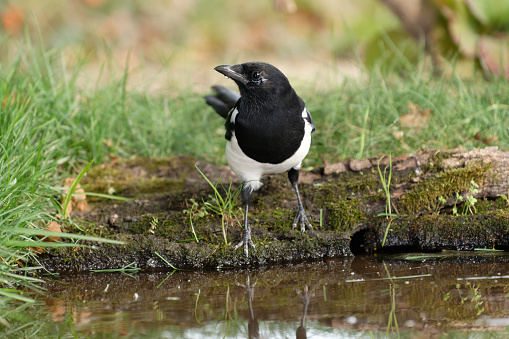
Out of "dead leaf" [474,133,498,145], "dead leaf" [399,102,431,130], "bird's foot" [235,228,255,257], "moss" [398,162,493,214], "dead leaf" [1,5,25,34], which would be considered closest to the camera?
"bird's foot" [235,228,255,257]

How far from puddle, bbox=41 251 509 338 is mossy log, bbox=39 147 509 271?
121 millimetres

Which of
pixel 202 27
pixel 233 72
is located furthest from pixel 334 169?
pixel 202 27

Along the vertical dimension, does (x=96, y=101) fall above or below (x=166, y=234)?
above

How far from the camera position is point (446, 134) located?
13.1 ft

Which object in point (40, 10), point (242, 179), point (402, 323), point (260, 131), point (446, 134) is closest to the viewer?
point (402, 323)

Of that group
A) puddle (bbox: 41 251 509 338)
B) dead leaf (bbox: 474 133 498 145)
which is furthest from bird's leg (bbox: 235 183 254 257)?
dead leaf (bbox: 474 133 498 145)

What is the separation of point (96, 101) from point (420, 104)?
2550mm

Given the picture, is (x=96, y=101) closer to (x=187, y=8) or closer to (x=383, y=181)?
(x=383, y=181)

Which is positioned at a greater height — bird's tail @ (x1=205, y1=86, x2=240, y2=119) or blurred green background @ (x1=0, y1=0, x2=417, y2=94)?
blurred green background @ (x1=0, y1=0, x2=417, y2=94)

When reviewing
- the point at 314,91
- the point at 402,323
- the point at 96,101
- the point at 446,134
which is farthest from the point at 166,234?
the point at 314,91

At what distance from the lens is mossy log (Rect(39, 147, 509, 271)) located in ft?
9.76

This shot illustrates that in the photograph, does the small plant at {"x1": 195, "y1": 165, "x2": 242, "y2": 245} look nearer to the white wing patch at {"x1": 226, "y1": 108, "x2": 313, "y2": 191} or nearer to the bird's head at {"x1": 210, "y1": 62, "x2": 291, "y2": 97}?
the white wing patch at {"x1": 226, "y1": 108, "x2": 313, "y2": 191}

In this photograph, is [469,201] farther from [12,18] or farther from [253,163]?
[12,18]

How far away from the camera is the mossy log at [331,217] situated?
9.76ft
